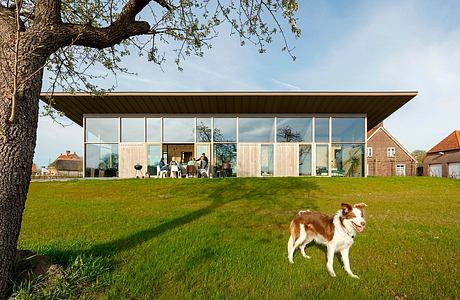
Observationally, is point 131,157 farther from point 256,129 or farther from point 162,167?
point 256,129

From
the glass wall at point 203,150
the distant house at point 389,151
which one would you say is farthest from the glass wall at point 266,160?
the distant house at point 389,151

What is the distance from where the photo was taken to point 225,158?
23.0m


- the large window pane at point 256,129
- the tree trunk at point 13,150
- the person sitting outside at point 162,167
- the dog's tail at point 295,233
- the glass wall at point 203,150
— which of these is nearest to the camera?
the tree trunk at point 13,150

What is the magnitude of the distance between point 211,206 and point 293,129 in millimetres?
13450

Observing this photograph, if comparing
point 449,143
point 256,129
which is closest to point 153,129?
point 256,129

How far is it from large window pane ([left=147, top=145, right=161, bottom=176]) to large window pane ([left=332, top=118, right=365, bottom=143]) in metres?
13.2

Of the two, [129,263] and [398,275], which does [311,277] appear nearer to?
[398,275]

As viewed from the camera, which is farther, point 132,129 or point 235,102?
point 132,129

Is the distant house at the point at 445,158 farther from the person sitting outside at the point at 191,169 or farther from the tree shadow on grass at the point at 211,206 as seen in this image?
the person sitting outside at the point at 191,169

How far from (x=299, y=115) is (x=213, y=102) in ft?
22.0

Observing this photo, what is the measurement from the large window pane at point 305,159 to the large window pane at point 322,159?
2.07 ft

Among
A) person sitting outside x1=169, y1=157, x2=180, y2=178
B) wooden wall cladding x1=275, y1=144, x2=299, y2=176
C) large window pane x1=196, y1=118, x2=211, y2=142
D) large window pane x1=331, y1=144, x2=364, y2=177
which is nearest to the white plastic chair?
person sitting outside x1=169, y1=157, x2=180, y2=178

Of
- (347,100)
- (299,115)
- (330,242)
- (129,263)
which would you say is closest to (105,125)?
(299,115)

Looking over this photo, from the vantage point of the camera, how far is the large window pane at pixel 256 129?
22906 millimetres
